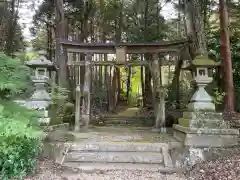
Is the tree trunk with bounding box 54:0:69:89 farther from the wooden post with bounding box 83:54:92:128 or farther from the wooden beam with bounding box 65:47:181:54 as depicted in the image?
the wooden beam with bounding box 65:47:181:54

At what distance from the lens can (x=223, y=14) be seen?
9.30 metres

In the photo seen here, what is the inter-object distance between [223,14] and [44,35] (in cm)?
1506

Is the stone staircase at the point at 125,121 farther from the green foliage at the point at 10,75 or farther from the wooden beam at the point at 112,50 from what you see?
the green foliage at the point at 10,75

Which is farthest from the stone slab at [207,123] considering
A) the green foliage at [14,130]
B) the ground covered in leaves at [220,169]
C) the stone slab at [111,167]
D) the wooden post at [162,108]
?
the wooden post at [162,108]

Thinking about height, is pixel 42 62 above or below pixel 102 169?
above

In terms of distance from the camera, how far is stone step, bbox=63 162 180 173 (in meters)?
4.91

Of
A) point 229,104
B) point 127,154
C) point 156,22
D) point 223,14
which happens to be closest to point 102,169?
point 127,154

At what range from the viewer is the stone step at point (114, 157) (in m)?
5.31

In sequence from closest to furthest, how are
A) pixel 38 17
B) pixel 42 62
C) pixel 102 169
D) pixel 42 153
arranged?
1. pixel 102 169
2. pixel 42 153
3. pixel 42 62
4. pixel 38 17

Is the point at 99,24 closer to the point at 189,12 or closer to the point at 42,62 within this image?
the point at 189,12

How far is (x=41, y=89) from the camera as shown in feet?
20.0

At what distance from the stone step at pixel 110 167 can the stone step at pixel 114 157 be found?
0.34 feet

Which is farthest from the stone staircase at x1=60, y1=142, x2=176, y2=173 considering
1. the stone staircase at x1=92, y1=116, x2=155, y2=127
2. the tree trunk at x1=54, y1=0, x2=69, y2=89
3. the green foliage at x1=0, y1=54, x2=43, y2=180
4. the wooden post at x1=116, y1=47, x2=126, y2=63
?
the tree trunk at x1=54, y1=0, x2=69, y2=89

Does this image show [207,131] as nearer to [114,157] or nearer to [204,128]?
[204,128]
